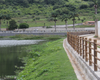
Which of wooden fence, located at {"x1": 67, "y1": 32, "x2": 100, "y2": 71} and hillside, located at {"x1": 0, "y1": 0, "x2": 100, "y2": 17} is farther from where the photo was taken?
hillside, located at {"x1": 0, "y1": 0, "x2": 100, "y2": 17}

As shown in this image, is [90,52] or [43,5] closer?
[90,52]

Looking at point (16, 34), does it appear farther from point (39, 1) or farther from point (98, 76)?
point (39, 1)

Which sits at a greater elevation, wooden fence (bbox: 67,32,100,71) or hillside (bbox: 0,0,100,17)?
hillside (bbox: 0,0,100,17)

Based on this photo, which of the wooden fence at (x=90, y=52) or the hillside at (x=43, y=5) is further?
the hillside at (x=43, y=5)

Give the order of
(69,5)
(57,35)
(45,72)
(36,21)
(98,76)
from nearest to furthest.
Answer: (98,76) → (45,72) → (57,35) → (36,21) → (69,5)

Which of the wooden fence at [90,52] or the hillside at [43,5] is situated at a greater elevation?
the hillside at [43,5]

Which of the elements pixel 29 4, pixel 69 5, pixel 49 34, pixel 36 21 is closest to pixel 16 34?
pixel 49 34

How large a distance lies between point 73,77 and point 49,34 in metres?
56.7

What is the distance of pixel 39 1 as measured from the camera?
17188 cm

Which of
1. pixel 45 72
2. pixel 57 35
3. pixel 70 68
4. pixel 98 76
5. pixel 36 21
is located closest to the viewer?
pixel 98 76

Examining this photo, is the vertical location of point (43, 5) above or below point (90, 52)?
above

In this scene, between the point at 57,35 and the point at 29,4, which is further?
the point at 29,4

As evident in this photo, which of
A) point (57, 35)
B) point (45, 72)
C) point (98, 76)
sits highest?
point (98, 76)

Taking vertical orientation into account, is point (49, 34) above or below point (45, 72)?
below
